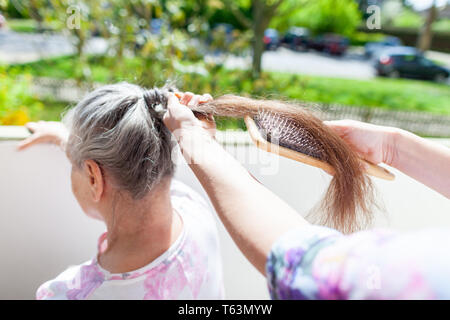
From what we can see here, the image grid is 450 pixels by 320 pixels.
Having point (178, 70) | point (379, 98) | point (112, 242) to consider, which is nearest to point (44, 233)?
point (112, 242)

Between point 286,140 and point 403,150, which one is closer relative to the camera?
point 286,140

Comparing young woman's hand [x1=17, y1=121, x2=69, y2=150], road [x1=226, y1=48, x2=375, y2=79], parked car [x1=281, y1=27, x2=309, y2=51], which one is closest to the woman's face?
young woman's hand [x1=17, y1=121, x2=69, y2=150]

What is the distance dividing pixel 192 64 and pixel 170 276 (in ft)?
11.1

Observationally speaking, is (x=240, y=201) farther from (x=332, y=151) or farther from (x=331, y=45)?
(x=331, y=45)

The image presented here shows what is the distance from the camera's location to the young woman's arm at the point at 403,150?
1.01m

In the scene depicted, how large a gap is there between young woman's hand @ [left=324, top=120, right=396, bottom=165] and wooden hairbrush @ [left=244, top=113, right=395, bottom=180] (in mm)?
127

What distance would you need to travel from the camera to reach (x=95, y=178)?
1.10 m

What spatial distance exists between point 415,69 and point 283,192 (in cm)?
1190

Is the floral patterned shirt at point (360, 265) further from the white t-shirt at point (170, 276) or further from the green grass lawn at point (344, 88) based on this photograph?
the green grass lawn at point (344, 88)

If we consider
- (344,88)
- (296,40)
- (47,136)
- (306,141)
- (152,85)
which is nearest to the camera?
(306,141)

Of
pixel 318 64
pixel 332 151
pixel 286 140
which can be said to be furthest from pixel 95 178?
pixel 318 64

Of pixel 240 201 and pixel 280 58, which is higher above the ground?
pixel 280 58

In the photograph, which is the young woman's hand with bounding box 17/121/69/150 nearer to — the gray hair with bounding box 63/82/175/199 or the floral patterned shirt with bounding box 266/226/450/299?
the gray hair with bounding box 63/82/175/199
